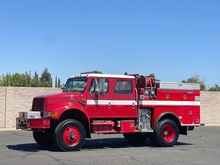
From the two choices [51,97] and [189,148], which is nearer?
[51,97]

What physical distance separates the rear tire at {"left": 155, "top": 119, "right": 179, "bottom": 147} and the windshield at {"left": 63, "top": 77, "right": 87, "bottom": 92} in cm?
354

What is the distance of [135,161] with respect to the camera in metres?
12.0

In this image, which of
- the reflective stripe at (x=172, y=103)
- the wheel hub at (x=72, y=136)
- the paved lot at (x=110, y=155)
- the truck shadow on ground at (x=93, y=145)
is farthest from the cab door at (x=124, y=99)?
the wheel hub at (x=72, y=136)

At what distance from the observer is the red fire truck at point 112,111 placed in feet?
46.8

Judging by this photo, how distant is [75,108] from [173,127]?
4503mm

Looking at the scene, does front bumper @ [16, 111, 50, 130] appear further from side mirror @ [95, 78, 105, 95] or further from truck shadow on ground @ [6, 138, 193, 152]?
side mirror @ [95, 78, 105, 95]

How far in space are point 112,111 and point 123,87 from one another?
1.07 meters

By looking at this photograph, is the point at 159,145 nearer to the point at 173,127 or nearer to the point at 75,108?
the point at 173,127

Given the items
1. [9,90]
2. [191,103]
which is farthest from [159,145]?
[9,90]

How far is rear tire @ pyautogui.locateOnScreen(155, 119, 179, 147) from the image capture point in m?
16.2

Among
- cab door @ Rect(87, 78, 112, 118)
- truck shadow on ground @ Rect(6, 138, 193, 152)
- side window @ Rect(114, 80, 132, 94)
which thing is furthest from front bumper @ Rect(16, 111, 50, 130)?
side window @ Rect(114, 80, 132, 94)

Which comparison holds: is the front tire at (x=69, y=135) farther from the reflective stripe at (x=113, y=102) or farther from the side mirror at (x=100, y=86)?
the side mirror at (x=100, y=86)

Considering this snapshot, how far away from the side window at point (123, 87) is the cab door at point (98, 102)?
42cm

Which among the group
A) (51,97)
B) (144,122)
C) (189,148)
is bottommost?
(189,148)
